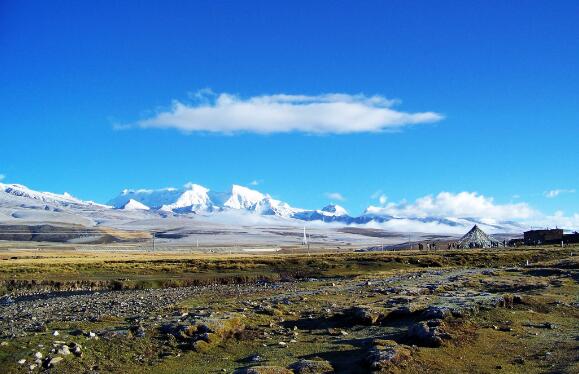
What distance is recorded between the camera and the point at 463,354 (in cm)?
2102

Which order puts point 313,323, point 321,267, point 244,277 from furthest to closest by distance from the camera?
1. point 321,267
2. point 244,277
3. point 313,323

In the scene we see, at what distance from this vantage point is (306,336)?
2464 cm

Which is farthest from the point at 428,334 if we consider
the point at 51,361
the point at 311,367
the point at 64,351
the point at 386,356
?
the point at 51,361

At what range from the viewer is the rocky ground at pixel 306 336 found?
64.8 feet

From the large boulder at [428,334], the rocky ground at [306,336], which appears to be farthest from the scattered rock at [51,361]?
the large boulder at [428,334]

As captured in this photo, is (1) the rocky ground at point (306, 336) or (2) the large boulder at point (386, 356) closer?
(2) the large boulder at point (386, 356)

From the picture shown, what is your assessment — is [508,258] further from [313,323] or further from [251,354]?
[251,354]

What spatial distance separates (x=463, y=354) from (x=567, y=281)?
25.3 meters

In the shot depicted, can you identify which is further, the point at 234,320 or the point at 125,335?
the point at 234,320

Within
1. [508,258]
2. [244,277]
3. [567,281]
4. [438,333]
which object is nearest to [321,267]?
[244,277]

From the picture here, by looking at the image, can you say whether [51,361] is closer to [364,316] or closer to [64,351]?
[64,351]

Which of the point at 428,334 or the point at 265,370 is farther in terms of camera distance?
the point at 428,334

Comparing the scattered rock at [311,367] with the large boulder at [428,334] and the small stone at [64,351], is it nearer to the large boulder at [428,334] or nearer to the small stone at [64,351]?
the large boulder at [428,334]

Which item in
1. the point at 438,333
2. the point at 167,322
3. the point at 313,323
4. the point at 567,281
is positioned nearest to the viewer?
the point at 438,333
